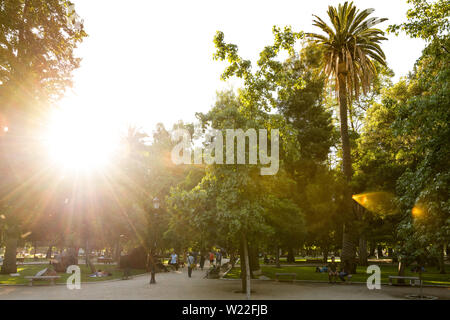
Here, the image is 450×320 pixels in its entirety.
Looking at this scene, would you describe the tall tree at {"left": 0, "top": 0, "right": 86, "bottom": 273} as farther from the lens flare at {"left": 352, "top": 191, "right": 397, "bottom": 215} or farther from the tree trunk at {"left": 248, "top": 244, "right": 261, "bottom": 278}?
the lens flare at {"left": 352, "top": 191, "right": 397, "bottom": 215}

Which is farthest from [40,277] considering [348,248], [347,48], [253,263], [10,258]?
[347,48]

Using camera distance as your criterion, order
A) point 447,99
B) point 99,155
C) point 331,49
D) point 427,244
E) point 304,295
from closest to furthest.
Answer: point 447,99
point 427,244
point 304,295
point 331,49
point 99,155

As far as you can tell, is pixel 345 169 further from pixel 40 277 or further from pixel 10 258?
pixel 10 258

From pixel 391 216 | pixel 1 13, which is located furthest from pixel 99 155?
pixel 391 216

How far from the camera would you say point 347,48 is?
24.8 meters

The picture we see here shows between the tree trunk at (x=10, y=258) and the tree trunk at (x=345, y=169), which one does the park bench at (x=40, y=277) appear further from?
the tree trunk at (x=345, y=169)

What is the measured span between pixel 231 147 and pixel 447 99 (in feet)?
23.0

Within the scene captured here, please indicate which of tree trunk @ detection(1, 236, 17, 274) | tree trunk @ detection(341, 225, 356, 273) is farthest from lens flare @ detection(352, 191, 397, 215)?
tree trunk @ detection(1, 236, 17, 274)

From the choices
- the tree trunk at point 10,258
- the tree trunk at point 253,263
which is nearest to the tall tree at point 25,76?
the tree trunk at point 10,258

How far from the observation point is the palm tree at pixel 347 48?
2478 centimetres

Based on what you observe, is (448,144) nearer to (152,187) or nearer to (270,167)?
(270,167)

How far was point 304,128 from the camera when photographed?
28344mm

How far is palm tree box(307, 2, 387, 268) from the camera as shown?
2478 cm

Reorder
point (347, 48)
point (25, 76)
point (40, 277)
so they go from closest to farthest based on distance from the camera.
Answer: point (40, 277) < point (25, 76) < point (347, 48)
